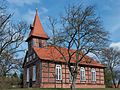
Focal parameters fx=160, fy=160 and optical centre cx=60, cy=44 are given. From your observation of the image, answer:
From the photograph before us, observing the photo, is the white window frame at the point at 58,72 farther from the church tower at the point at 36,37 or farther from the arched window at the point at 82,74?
the arched window at the point at 82,74

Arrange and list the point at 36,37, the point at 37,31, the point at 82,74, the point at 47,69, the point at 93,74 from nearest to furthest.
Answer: the point at 47,69 < the point at 36,37 < the point at 37,31 < the point at 82,74 < the point at 93,74

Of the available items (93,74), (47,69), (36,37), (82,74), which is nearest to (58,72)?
(47,69)

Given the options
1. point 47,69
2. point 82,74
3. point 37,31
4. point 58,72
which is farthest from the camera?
point 82,74

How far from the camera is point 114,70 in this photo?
38250mm

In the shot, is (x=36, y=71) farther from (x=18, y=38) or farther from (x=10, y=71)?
(x=18, y=38)

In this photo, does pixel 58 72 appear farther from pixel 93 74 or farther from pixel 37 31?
pixel 93 74

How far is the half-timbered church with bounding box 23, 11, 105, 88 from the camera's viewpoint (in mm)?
23234

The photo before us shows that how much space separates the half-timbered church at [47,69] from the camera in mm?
23234

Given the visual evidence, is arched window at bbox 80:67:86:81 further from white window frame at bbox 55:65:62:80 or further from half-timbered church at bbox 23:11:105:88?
white window frame at bbox 55:65:62:80

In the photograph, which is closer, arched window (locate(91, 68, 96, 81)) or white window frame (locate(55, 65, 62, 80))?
white window frame (locate(55, 65, 62, 80))

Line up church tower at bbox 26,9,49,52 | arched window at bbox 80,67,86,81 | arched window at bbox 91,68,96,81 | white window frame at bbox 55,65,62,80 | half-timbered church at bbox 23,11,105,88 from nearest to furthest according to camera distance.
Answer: half-timbered church at bbox 23,11,105,88, white window frame at bbox 55,65,62,80, church tower at bbox 26,9,49,52, arched window at bbox 80,67,86,81, arched window at bbox 91,68,96,81

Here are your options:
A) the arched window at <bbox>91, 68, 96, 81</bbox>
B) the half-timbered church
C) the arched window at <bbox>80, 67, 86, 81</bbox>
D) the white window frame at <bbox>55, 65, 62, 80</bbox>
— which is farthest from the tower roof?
the arched window at <bbox>91, 68, 96, 81</bbox>

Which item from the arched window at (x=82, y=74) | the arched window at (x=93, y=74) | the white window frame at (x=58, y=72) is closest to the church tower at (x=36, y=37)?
the white window frame at (x=58, y=72)

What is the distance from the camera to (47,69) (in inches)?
924
